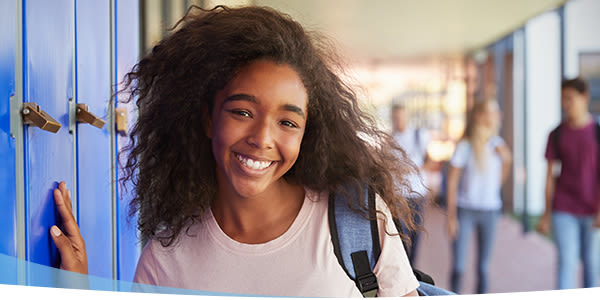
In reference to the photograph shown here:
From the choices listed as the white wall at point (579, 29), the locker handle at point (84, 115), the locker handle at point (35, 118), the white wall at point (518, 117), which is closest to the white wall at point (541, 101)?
the white wall at point (518, 117)

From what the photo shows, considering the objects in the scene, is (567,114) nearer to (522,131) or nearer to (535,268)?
(535,268)

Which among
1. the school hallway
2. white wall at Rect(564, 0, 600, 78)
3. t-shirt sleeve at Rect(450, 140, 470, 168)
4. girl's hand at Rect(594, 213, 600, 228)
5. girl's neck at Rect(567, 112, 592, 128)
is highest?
white wall at Rect(564, 0, 600, 78)

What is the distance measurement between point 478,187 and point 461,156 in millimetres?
134

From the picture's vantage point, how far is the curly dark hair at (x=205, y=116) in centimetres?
56

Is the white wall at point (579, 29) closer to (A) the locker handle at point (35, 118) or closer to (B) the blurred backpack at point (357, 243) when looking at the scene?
(B) the blurred backpack at point (357, 243)

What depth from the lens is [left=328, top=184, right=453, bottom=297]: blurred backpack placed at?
22.7 inches

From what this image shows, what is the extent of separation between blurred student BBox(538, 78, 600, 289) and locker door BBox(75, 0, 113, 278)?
1450 mm

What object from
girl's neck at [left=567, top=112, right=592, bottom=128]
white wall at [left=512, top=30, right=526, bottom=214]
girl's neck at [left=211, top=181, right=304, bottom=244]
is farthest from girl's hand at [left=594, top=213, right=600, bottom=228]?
white wall at [left=512, top=30, right=526, bottom=214]

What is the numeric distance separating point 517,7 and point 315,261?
4.03 m

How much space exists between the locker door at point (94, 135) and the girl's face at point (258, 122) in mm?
238

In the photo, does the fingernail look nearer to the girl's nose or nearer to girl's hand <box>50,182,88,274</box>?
girl's hand <box>50,182,88,274</box>

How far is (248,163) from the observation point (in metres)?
0.55

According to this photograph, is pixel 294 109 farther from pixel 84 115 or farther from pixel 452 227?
pixel 452 227

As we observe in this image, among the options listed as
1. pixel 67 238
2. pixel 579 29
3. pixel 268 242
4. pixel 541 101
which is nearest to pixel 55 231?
pixel 67 238
